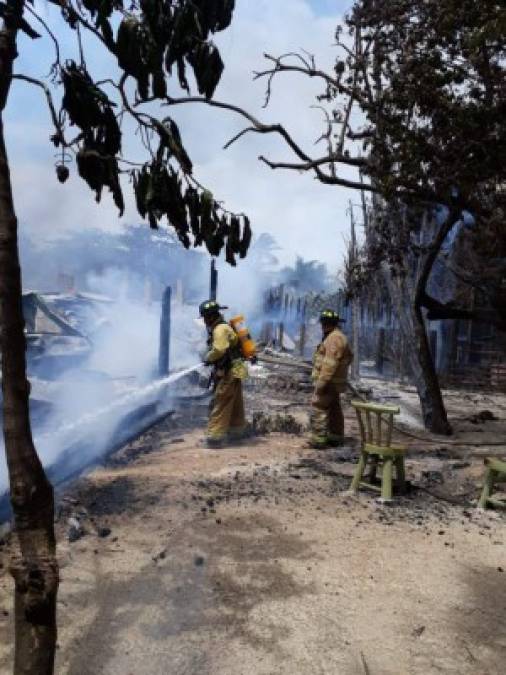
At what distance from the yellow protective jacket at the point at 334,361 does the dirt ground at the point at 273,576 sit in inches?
58.7

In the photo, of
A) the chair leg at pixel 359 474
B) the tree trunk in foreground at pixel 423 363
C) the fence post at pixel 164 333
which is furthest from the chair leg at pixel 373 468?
the fence post at pixel 164 333

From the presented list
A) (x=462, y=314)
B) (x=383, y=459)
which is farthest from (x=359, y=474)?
(x=462, y=314)

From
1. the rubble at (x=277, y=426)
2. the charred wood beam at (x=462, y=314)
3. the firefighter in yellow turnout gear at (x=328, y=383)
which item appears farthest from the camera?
the rubble at (x=277, y=426)

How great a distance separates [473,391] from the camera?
15.9m

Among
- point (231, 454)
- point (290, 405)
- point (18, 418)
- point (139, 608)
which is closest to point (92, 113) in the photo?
point (18, 418)

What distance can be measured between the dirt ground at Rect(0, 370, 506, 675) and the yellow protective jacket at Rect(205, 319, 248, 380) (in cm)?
170

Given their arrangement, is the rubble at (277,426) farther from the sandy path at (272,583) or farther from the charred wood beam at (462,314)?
the sandy path at (272,583)

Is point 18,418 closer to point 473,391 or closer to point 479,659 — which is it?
point 479,659

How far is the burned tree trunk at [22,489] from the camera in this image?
7.22 ft

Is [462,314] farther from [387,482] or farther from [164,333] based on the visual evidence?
[164,333]

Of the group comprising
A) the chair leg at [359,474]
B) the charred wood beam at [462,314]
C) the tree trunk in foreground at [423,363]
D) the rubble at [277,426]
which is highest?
the charred wood beam at [462,314]

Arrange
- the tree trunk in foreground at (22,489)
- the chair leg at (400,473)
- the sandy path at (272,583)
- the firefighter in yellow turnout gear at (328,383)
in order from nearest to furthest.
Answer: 1. the tree trunk in foreground at (22,489)
2. the sandy path at (272,583)
3. the chair leg at (400,473)
4. the firefighter in yellow turnout gear at (328,383)

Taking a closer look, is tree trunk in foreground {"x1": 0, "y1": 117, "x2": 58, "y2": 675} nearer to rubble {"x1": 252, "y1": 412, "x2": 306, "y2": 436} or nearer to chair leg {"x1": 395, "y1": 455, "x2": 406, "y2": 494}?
chair leg {"x1": 395, "y1": 455, "x2": 406, "y2": 494}

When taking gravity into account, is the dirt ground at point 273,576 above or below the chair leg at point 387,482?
below
